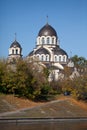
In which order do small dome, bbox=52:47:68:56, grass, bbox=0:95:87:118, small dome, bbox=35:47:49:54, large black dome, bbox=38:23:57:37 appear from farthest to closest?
small dome, bbox=52:47:68:56 → large black dome, bbox=38:23:57:37 → small dome, bbox=35:47:49:54 → grass, bbox=0:95:87:118

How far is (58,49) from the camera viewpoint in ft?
301

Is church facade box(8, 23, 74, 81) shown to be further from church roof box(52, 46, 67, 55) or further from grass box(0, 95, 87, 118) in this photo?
grass box(0, 95, 87, 118)

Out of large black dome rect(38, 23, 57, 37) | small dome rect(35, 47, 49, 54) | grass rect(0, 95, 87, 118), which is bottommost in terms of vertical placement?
grass rect(0, 95, 87, 118)

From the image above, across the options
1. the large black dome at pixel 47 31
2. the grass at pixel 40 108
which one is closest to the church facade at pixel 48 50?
the large black dome at pixel 47 31

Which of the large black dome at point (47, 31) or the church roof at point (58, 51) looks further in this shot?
the church roof at point (58, 51)

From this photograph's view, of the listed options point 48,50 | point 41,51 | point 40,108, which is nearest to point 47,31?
point 48,50

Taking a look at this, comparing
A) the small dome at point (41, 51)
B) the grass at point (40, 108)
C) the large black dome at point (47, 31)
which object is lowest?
the grass at point (40, 108)

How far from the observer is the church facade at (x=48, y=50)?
89.3 m

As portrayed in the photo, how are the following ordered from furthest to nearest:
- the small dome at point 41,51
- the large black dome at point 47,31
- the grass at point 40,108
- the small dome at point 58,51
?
the small dome at point 58,51
the large black dome at point 47,31
the small dome at point 41,51
the grass at point 40,108

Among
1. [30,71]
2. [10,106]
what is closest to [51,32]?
[30,71]

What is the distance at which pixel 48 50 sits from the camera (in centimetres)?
9006

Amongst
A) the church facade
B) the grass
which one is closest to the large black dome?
the church facade

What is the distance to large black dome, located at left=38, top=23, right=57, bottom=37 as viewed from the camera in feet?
293

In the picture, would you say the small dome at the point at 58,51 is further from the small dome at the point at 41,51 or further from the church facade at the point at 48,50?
the small dome at the point at 41,51
